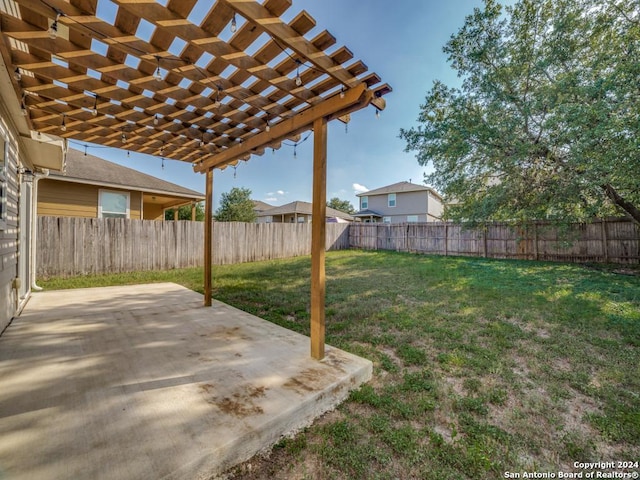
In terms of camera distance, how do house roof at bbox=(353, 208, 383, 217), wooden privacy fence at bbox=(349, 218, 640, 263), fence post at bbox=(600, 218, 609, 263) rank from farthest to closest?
house roof at bbox=(353, 208, 383, 217) < fence post at bbox=(600, 218, 609, 263) < wooden privacy fence at bbox=(349, 218, 640, 263)

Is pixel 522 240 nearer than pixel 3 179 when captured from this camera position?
No

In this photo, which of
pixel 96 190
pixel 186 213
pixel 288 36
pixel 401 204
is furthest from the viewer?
pixel 401 204

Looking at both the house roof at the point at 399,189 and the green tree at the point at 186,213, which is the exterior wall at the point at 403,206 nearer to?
the house roof at the point at 399,189

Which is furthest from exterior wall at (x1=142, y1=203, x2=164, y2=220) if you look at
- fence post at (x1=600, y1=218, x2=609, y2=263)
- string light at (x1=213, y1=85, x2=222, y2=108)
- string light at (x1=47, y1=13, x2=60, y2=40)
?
fence post at (x1=600, y1=218, x2=609, y2=263)

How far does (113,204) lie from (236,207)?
11.7m

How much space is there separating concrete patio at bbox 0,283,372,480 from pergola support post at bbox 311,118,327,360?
277 mm

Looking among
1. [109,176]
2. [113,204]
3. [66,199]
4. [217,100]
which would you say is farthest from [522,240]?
[66,199]

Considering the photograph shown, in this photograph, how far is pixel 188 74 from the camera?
6.93 feet

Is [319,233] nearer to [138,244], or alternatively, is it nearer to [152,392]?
[152,392]

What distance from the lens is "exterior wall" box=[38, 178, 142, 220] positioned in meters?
7.67

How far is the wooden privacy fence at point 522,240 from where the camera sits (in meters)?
8.37

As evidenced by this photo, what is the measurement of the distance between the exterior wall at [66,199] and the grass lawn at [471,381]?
237 inches

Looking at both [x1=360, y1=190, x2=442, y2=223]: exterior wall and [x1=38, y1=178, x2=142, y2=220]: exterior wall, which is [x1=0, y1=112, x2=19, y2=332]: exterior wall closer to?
[x1=38, y1=178, x2=142, y2=220]: exterior wall

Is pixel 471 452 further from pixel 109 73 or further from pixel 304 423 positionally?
pixel 109 73
